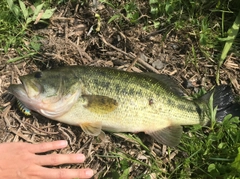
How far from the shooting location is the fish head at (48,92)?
143 inches

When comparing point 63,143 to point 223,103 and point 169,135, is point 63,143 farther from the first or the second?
point 223,103

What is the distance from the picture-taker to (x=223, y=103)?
401cm

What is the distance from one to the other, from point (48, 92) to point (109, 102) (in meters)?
0.66

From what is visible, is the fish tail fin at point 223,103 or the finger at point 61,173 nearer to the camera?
the finger at point 61,173

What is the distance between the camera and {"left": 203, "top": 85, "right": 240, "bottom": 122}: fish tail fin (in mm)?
3994

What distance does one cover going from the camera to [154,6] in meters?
4.45

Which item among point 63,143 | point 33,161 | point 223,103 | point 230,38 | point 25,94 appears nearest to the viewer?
point 25,94

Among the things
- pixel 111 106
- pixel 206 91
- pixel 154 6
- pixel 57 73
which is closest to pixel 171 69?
pixel 206 91

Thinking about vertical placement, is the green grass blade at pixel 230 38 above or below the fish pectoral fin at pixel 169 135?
above

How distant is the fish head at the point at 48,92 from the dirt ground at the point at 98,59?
45 centimetres

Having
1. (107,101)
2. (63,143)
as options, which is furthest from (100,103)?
(63,143)

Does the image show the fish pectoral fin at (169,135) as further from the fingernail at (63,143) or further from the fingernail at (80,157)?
the fingernail at (63,143)

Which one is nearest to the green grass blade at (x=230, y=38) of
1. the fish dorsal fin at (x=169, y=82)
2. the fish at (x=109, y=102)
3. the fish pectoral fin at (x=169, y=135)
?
the fish dorsal fin at (x=169, y=82)

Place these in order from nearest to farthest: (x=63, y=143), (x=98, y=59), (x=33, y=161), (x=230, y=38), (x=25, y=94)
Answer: (x=25, y=94), (x=33, y=161), (x=63, y=143), (x=230, y=38), (x=98, y=59)
